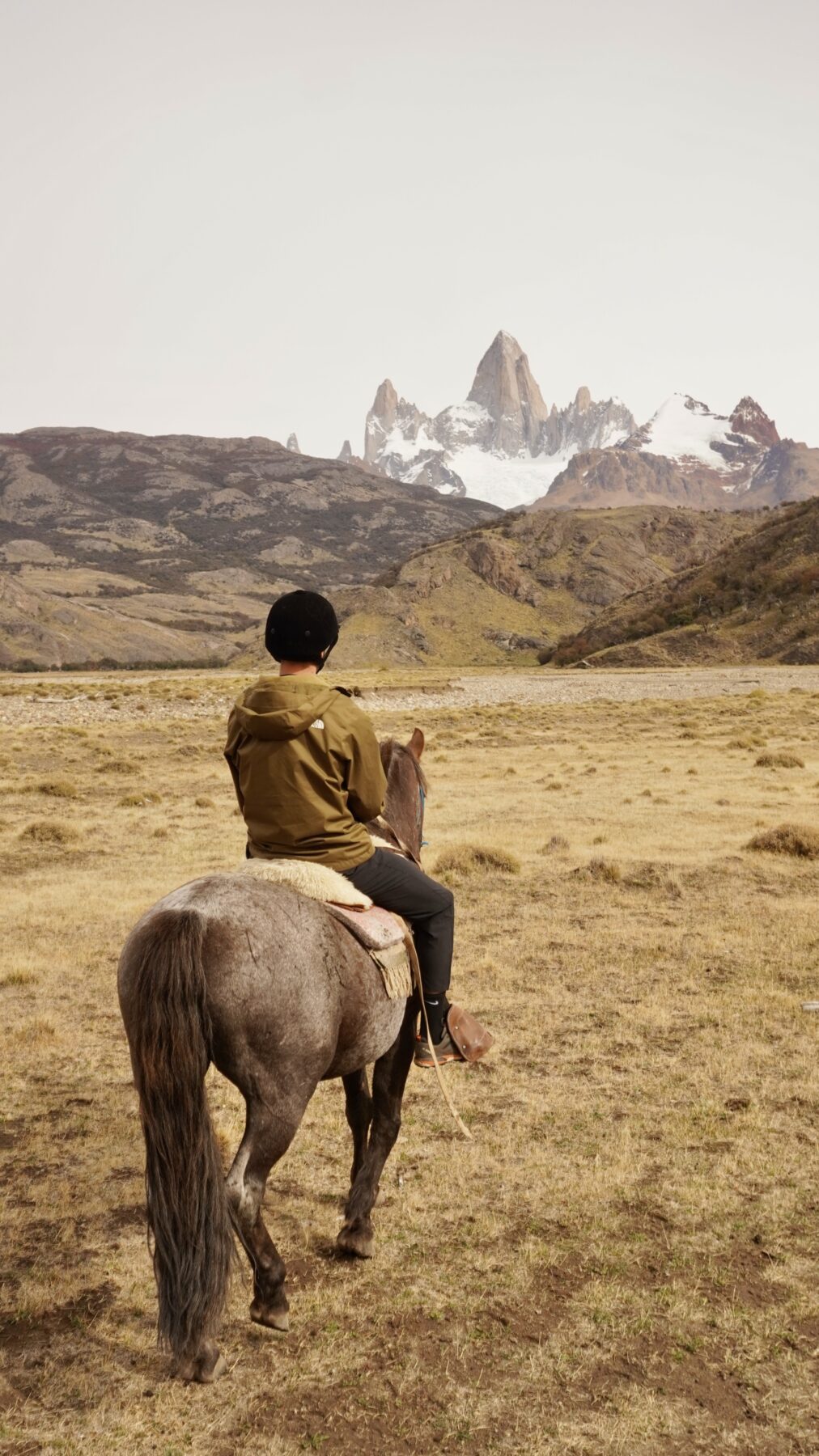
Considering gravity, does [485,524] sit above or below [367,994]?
above

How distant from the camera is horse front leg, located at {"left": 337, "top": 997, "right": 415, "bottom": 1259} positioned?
5.91 m

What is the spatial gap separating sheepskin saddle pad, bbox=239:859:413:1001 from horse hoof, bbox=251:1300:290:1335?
1708 millimetres

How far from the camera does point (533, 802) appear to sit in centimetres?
2395

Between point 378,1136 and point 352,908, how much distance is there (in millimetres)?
1801

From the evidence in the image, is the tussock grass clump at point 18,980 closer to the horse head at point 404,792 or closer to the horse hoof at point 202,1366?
the horse head at point 404,792

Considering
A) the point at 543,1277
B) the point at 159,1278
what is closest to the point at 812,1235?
the point at 543,1277

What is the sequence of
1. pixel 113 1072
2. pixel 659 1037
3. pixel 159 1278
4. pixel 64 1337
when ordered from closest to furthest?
pixel 159 1278 < pixel 64 1337 < pixel 113 1072 < pixel 659 1037

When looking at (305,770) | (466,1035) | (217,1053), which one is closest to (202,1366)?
(217,1053)

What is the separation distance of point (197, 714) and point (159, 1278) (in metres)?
48.8

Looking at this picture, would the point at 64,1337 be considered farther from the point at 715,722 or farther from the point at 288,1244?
the point at 715,722

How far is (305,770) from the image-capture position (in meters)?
5.23

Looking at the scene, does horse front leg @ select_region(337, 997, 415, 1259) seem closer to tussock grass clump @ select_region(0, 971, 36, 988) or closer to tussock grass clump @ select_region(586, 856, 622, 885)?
tussock grass clump @ select_region(0, 971, 36, 988)

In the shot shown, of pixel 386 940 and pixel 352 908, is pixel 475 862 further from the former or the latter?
pixel 352 908

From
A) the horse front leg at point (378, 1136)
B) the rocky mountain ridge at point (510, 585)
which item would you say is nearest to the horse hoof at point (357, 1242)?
the horse front leg at point (378, 1136)
